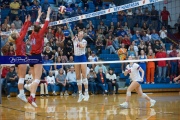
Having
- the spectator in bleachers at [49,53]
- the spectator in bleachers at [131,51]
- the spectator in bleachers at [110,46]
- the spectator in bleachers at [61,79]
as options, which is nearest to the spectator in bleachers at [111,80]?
the spectator in bleachers at [131,51]

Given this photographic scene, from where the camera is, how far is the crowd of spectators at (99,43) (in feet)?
57.5

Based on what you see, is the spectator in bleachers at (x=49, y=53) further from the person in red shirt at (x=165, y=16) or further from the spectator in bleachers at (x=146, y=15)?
→ the person in red shirt at (x=165, y=16)

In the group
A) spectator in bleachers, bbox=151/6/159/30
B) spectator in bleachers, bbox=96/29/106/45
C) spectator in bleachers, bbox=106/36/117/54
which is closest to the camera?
spectator in bleachers, bbox=106/36/117/54

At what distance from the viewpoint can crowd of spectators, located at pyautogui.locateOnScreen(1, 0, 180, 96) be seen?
57.5ft

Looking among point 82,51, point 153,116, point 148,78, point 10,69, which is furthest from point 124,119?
point 148,78

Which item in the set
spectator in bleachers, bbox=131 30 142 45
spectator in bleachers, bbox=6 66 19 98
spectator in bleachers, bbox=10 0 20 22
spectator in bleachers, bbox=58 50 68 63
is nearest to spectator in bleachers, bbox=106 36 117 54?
spectator in bleachers, bbox=131 30 142 45

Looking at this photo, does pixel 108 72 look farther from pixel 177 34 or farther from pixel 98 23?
pixel 177 34

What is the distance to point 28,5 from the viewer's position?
21.1 meters

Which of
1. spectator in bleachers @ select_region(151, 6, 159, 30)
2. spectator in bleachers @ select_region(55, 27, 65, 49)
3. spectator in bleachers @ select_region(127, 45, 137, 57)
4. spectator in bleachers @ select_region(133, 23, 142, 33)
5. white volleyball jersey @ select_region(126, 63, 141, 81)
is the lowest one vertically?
white volleyball jersey @ select_region(126, 63, 141, 81)

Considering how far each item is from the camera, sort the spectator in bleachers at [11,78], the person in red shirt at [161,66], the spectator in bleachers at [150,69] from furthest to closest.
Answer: the person in red shirt at [161,66], the spectator in bleachers at [150,69], the spectator in bleachers at [11,78]

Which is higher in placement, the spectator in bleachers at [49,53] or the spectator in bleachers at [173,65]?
the spectator in bleachers at [49,53]

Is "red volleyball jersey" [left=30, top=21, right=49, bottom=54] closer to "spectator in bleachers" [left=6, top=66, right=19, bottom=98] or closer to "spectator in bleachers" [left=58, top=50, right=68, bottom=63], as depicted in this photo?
"spectator in bleachers" [left=6, top=66, right=19, bottom=98]

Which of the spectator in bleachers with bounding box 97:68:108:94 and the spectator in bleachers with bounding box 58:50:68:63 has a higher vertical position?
the spectator in bleachers with bounding box 58:50:68:63

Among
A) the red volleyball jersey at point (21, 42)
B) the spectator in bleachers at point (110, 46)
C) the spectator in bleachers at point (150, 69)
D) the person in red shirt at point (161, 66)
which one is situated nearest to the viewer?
the red volleyball jersey at point (21, 42)
